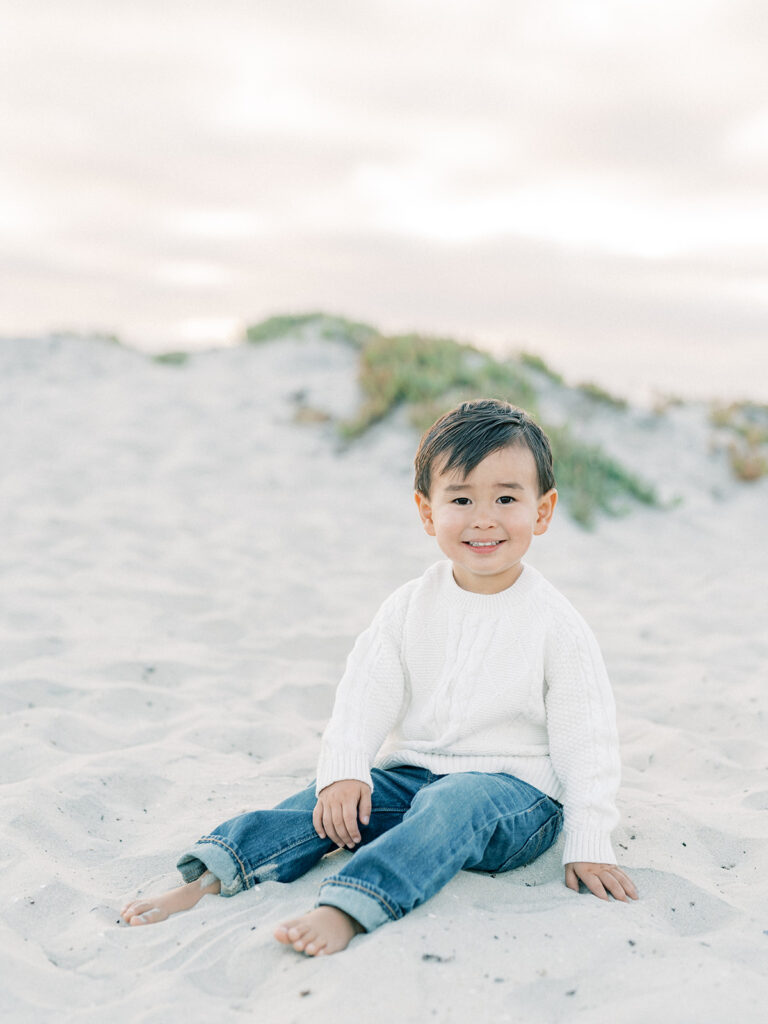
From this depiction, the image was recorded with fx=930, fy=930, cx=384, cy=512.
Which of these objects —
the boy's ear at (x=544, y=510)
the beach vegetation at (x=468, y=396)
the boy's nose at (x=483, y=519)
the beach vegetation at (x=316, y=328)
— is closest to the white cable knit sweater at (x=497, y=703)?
the boy's ear at (x=544, y=510)

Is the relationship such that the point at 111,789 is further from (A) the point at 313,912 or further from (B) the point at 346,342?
(B) the point at 346,342

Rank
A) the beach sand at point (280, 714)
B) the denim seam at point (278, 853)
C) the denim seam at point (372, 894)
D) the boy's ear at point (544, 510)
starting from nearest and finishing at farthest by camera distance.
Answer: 1. the beach sand at point (280, 714)
2. the denim seam at point (372, 894)
3. the denim seam at point (278, 853)
4. the boy's ear at point (544, 510)

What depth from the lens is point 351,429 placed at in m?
8.16

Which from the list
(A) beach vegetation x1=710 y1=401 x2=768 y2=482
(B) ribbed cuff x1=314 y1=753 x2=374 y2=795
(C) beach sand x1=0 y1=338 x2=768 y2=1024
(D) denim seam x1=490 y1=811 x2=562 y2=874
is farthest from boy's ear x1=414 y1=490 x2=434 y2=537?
(A) beach vegetation x1=710 y1=401 x2=768 y2=482

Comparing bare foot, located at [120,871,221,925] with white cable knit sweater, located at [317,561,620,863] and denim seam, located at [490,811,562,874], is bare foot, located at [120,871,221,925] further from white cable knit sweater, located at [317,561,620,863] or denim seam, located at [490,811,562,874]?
denim seam, located at [490,811,562,874]

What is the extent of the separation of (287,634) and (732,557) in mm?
3851

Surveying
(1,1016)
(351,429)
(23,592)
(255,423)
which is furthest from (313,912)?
(255,423)

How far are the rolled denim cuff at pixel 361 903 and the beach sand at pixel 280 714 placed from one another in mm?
49

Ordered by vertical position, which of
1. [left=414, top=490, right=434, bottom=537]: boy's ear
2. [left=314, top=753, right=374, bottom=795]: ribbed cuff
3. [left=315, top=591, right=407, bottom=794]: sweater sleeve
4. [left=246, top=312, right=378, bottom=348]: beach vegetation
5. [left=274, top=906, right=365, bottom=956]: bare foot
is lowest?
[left=274, top=906, right=365, bottom=956]: bare foot


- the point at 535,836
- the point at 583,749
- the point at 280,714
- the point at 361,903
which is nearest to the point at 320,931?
the point at 361,903

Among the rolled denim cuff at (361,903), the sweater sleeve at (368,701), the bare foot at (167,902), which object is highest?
the sweater sleeve at (368,701)

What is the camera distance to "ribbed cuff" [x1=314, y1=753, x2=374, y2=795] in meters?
2.25

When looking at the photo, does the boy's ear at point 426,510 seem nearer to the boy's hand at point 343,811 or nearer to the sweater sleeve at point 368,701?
the sweater sleeve at point 368,701

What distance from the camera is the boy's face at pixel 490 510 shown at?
2252 mm
